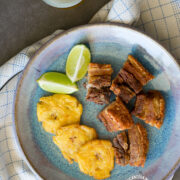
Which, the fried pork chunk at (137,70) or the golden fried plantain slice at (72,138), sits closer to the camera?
the fried pork chunk at (137,70)

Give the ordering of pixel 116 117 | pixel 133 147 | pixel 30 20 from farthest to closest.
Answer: pixel 30 20
pixel 133 147
pixel 116 117

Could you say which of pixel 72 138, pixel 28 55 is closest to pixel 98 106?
pixel 72 138

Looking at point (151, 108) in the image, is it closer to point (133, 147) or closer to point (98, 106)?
point (133, 147)

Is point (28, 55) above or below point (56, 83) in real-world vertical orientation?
above

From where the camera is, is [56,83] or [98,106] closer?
[56,83]

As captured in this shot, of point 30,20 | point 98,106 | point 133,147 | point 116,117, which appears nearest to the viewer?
point 116,117

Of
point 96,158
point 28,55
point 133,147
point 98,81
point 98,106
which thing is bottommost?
point 96,158

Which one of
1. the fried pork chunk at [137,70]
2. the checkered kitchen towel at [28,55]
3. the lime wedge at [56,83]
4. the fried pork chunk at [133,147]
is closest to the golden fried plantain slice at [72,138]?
the fried pork chunk at [133,147]

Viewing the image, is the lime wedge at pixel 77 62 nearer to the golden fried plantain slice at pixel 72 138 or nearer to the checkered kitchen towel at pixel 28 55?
the checkered kitchen towel at pixel 28 55
